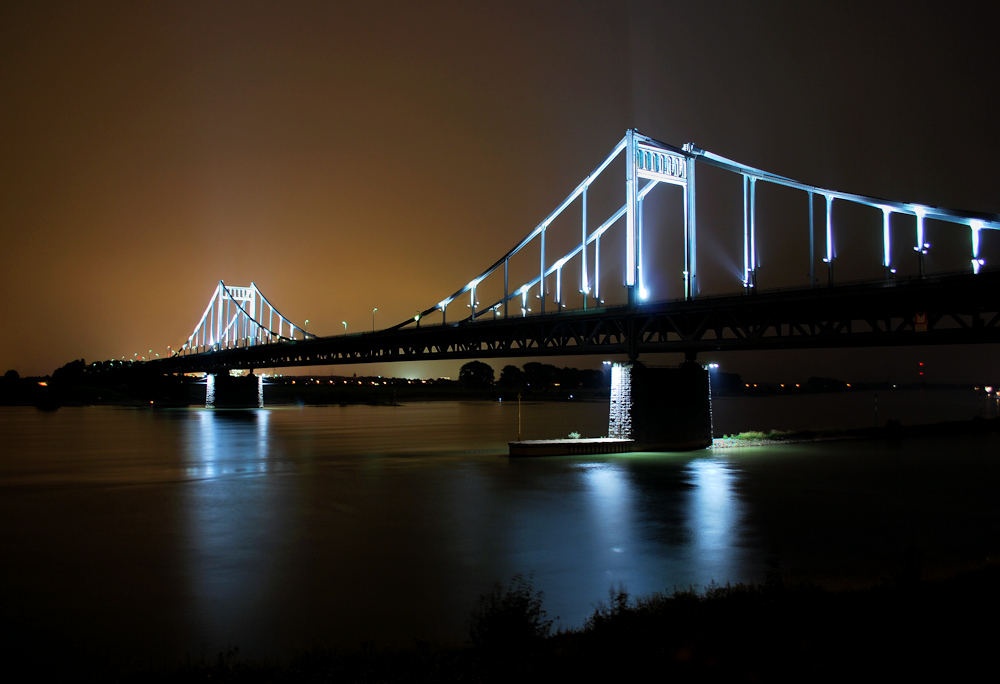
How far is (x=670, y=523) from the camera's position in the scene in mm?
19688

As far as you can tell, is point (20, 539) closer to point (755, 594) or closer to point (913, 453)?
point (755, 594)

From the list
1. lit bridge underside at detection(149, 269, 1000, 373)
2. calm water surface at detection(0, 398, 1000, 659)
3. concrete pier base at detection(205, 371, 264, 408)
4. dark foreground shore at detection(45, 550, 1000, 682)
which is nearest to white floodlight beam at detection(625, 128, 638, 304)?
lit bridge underside at detection(149, 269, 1000, 373)

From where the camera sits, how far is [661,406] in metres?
37.6

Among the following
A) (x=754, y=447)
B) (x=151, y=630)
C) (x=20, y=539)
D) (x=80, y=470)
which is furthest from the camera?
(x=754, y=447)

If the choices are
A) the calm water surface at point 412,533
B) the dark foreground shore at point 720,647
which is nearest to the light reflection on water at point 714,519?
the calm water surface at point 412,533

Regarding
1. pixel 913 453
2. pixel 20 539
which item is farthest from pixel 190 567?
pixel 913 453

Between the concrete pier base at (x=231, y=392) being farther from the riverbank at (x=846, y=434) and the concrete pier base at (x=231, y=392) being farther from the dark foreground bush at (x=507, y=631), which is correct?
the dark foreground bush at (x=507, y=631)

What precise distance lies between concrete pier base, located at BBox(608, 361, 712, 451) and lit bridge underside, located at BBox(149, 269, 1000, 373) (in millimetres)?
1508

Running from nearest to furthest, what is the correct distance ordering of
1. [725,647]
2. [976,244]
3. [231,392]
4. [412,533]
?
[725,647], [412,533], [976,244], [231,392]

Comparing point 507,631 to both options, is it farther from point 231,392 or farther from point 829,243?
point 231,392

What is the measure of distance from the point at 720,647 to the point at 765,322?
2889 centimetres

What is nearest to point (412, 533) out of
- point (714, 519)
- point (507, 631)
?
point (714, 519)

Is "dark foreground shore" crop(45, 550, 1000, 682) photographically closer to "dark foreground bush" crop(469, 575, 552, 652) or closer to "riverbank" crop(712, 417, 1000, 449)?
"dark foreground bush" crop(469, 575, 552, 652)

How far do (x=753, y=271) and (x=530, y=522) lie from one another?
21.2m
